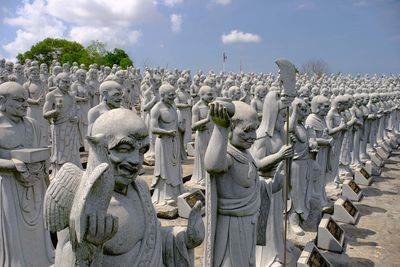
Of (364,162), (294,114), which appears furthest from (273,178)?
(364,162)

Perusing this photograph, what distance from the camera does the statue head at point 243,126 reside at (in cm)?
394

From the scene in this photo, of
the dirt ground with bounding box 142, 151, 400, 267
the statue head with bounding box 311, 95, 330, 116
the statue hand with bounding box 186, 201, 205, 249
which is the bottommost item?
the dirt ground with bounding box 142, 151, 400, 267

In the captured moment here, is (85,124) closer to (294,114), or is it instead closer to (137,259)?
(294,114)

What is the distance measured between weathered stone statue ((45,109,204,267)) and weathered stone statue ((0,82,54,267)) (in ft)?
9.51

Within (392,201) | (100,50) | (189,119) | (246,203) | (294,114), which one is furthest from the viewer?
(100,50)

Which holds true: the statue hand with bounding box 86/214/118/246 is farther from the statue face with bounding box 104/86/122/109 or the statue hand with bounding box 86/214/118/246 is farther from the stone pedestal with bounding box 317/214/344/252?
the stone pedestal with bounding box 317/214/344/252

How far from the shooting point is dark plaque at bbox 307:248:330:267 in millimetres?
5863

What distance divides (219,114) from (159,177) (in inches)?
229

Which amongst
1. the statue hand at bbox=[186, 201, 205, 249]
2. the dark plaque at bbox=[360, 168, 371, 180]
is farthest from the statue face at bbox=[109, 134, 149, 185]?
the dark plaque at bbox=[360, 168, 371, 180]

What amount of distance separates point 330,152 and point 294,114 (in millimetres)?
3551

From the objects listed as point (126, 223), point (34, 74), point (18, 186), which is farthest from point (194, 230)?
point (34, 74)

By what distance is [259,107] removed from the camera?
11477 millimetres

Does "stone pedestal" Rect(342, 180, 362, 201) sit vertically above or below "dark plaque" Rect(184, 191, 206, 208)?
below

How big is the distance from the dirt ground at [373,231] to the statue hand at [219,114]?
391cm
